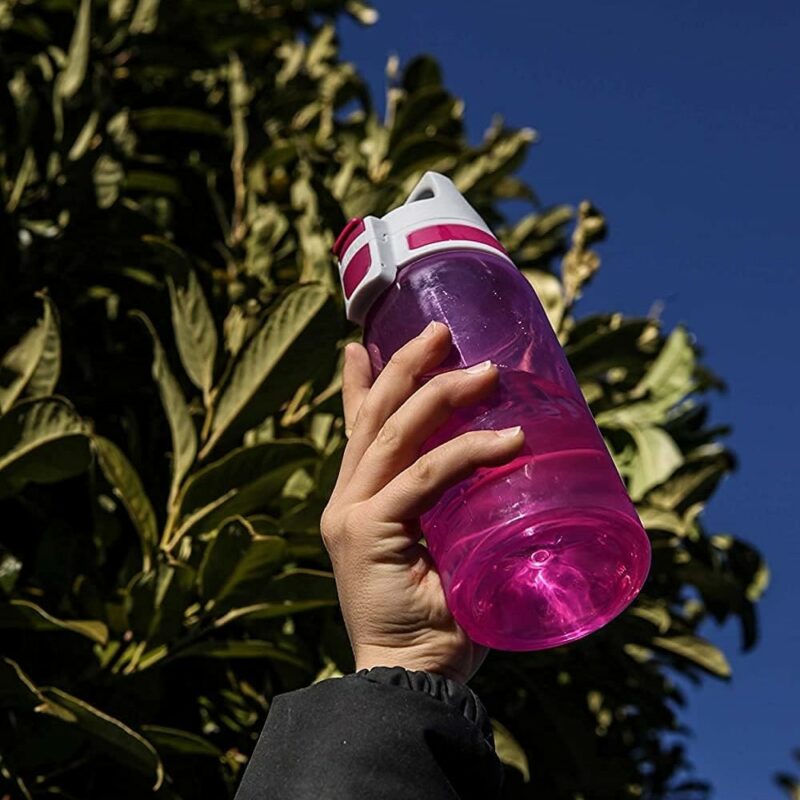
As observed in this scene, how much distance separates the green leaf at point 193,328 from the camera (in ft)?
6.40

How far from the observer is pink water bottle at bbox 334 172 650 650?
1.17 m

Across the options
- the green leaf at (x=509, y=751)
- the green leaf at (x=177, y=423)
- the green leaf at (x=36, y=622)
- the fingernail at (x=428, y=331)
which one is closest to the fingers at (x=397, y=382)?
the fingernail at (x=428, y=331)

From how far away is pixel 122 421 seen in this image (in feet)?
→ 7.04

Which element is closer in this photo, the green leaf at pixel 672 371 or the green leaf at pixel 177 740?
the green leaf at pixel 177 740

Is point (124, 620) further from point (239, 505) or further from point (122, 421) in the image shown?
point (122, 421)

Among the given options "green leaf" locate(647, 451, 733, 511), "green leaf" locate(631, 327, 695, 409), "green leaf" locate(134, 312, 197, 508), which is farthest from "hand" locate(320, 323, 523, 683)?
"green leaf" locate(631, 327, 695, 409)

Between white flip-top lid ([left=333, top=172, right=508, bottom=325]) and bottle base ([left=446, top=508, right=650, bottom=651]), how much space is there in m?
0.33

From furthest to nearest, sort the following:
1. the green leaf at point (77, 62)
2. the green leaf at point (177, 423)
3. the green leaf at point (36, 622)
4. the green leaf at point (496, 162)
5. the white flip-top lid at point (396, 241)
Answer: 1. the green leaf at point (496, 162)
2. the green leaf at point (77, 62)
3. the green leaf at point (177, 423)
4. the green leaf at point (36, 622)
5. the white flip-top lid at point (396, 241)

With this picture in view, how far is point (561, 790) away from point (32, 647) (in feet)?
3.21

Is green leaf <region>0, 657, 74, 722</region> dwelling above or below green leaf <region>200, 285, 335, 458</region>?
below

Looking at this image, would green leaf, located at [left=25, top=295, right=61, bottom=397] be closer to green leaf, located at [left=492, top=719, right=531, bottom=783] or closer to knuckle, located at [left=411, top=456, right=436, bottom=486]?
knuckle, located at [left=411, top=456, right=436, bottom=486]

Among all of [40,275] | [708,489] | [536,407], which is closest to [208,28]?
[40,275]

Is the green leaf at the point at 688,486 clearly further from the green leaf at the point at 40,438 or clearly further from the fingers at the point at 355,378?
the green leaf at the point at 40,438

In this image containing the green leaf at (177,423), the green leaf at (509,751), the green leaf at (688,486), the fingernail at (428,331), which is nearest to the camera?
the fingernail at (428,331)
